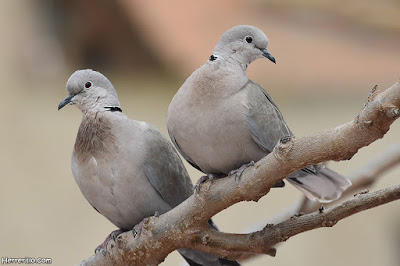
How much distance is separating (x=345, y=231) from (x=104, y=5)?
2972mm

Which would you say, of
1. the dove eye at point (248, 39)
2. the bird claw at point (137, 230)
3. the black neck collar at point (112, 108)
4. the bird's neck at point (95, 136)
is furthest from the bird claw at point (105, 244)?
the dove eye at point (248, 39)

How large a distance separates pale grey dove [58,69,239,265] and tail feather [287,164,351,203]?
1.41 ft

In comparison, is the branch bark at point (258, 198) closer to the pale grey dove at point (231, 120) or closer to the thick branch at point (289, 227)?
the thick branch at point (289, 227)

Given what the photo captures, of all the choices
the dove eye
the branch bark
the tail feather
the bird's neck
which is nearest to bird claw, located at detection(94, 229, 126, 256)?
the branch bark

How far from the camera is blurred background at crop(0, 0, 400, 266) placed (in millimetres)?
5707

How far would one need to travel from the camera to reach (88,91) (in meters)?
2.71

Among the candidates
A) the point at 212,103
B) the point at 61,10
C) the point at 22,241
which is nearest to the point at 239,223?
the point at 22,241

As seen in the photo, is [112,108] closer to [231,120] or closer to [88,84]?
[88,84]

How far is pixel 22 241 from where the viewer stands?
5969 mm

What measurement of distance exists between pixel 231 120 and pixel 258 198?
1.22 feet

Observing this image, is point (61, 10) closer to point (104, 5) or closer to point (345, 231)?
point (104, 5)

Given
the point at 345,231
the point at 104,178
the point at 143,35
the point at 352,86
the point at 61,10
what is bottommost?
the point at 104,178

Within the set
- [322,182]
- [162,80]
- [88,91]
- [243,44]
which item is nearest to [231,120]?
[243,44]

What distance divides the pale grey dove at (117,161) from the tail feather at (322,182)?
43 cm
